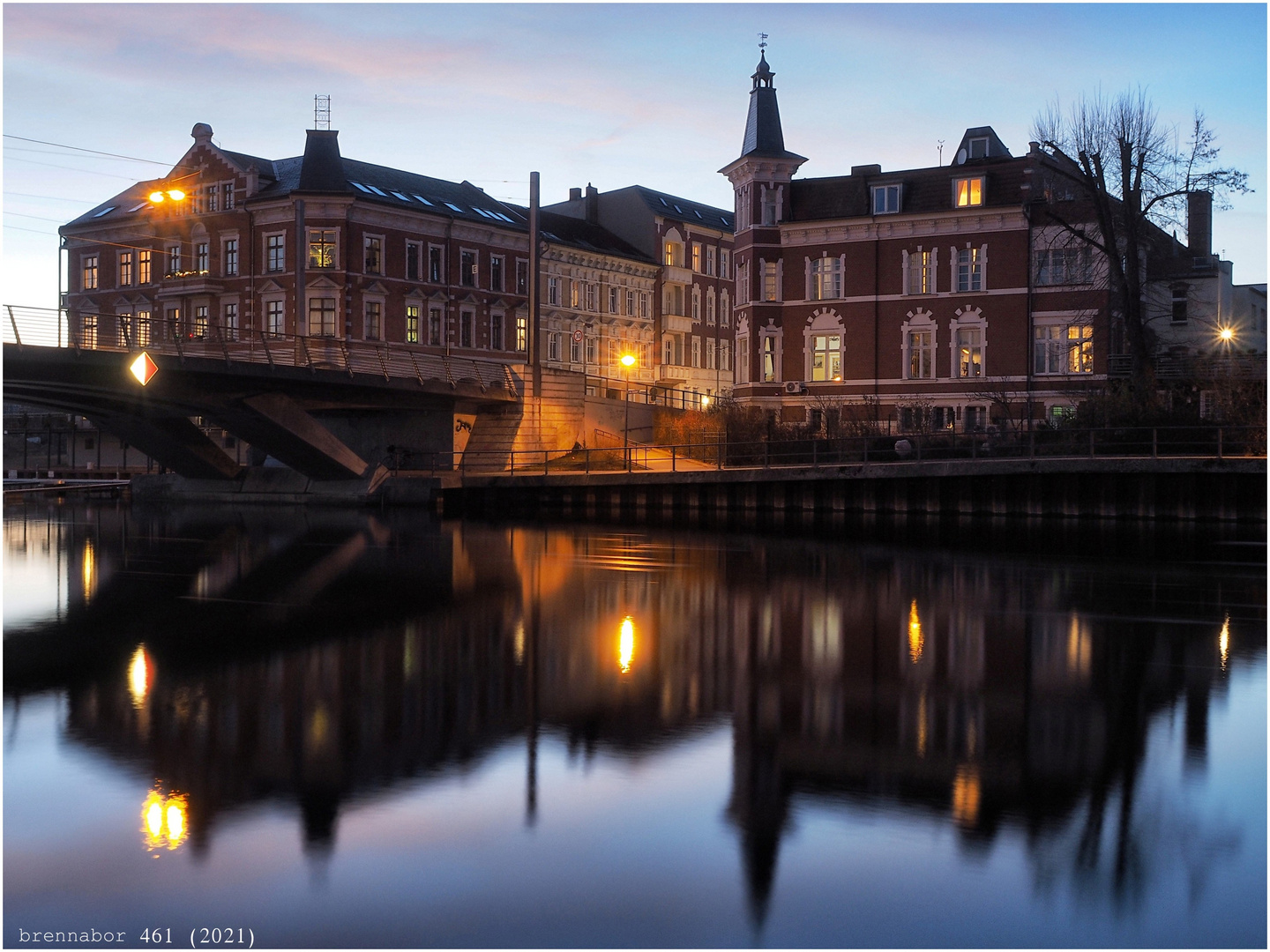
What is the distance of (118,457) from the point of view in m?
66.6

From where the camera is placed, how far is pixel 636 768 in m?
8.60

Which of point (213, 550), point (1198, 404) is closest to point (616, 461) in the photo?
point (1198, 404)

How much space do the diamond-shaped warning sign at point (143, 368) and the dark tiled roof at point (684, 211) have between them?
49325 millimetres

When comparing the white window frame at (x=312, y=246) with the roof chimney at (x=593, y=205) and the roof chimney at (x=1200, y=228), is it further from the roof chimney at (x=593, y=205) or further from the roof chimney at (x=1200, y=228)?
the roof chimney at (x=1200, y=228)

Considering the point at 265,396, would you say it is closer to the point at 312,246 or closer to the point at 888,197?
the point at 312,246

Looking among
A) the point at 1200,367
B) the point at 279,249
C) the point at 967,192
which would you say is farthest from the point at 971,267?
the point at 279,249

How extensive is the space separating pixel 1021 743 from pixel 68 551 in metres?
21.2

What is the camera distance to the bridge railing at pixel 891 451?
3475 cm

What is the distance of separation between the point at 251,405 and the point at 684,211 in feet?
165

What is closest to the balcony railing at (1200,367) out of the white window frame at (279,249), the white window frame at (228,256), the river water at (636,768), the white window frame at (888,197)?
the white window frame at (888,197)

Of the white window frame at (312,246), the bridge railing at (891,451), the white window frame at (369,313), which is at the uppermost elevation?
the white window frame at (312,246)

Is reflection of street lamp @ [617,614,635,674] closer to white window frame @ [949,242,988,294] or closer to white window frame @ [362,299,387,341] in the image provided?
white window frame @ [949,242,988,294]

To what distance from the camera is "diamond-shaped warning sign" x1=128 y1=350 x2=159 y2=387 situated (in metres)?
35.3

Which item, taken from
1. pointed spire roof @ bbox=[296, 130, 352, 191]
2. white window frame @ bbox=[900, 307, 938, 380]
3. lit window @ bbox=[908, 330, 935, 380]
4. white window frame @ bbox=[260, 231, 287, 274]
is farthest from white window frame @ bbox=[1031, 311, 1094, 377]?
white window frame @ bbox=[260, 231, 287, 274]
